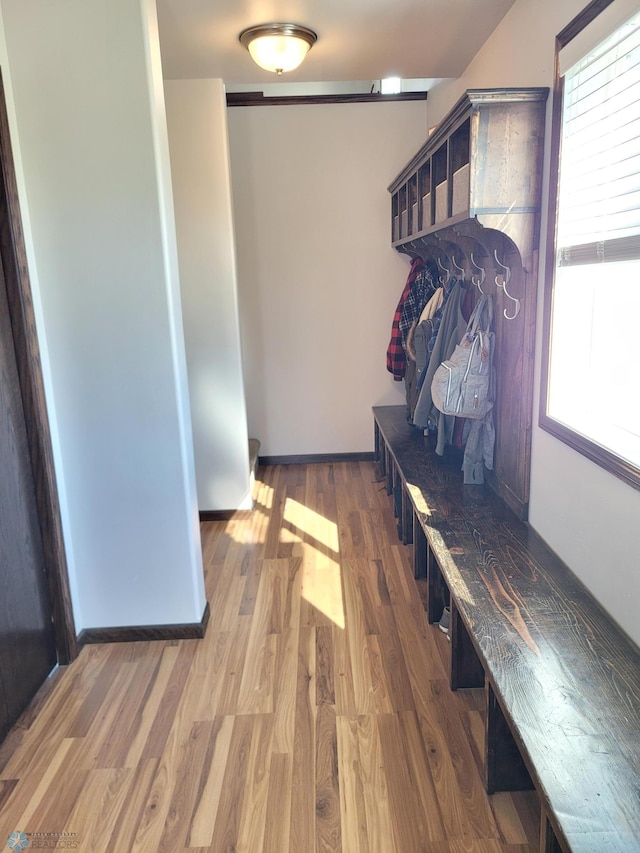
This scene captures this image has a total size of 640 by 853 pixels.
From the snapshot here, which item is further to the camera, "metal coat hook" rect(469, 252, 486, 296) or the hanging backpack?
"metal coat hook" rect(469, 252, 486, 296)

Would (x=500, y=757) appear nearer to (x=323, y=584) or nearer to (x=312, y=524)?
(x=323, y=584)

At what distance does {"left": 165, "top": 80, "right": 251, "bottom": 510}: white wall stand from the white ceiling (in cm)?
22

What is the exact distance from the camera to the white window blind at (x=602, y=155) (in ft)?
5.30

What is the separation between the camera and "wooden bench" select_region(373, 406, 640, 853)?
3.93 ft

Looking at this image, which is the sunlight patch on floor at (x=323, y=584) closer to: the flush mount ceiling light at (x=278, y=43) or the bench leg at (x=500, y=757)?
the bench leg at (x=500, y=757)

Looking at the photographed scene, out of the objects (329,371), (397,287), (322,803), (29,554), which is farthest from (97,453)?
(397,287)

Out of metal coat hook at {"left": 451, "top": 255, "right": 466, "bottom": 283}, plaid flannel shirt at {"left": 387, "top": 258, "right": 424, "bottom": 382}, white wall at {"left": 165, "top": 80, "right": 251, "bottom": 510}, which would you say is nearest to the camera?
metal coat hook at {"left": 451, "top": 255, "right": 466, "bottom": 283}

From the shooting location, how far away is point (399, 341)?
4277 mm

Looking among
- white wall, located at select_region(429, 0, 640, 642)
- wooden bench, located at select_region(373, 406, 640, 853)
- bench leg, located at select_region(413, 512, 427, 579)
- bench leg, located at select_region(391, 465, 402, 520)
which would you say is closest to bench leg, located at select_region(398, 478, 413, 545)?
bench leg, located at select_region(391, 465, 402, 520)

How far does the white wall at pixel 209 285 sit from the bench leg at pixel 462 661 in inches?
81.5

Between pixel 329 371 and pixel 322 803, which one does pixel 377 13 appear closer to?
pixel 329 371

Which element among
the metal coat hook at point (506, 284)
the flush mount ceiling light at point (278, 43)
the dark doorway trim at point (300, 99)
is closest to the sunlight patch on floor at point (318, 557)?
the metal coat hook at point (506, 284)

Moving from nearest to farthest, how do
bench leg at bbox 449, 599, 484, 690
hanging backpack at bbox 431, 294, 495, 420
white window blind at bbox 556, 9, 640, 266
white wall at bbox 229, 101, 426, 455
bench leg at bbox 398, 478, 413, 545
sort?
white window blind at bbox 556, 9, 640, 266
bench leg at bbox 449, 599, 484, 690
hanging backpack at bbox 431, 294, 495, 420
bench leg at bbox 398, 478, 413, 545
white wall at bbox 229, 101, 426, 455

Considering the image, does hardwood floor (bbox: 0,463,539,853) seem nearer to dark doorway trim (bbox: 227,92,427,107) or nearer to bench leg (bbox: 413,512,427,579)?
bench leg (bbox: 413,512,427,579)
